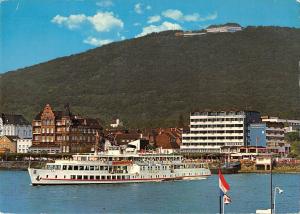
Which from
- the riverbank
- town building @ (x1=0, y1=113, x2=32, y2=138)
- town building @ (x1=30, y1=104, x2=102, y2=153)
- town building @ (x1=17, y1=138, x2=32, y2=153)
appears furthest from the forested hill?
the riverbank

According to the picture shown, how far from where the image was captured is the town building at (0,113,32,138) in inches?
1954

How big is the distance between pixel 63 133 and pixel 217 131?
9.31 metres

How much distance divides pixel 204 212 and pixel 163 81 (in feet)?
169

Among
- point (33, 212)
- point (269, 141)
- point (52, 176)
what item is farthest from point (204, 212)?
point (269, 141)

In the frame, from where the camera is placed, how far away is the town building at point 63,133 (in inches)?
1777

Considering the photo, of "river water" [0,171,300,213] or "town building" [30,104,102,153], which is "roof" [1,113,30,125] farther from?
"river water" [0,171,300,213]

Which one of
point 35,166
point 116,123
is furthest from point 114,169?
point 116,123

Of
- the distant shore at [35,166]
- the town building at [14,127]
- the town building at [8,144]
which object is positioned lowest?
the distant shore at [35,166]

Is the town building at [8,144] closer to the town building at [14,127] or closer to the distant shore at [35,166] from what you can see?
the town building at [14,127]

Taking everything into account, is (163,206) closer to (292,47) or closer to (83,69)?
(292,47)

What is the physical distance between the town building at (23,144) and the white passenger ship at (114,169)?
1797 centimetres

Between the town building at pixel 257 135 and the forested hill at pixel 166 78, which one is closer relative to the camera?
the town building at pixel 257 135

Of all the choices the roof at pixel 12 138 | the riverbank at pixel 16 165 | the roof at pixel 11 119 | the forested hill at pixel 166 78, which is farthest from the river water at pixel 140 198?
the forested hill at pixel 166 78

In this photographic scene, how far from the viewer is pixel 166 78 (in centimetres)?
6862
